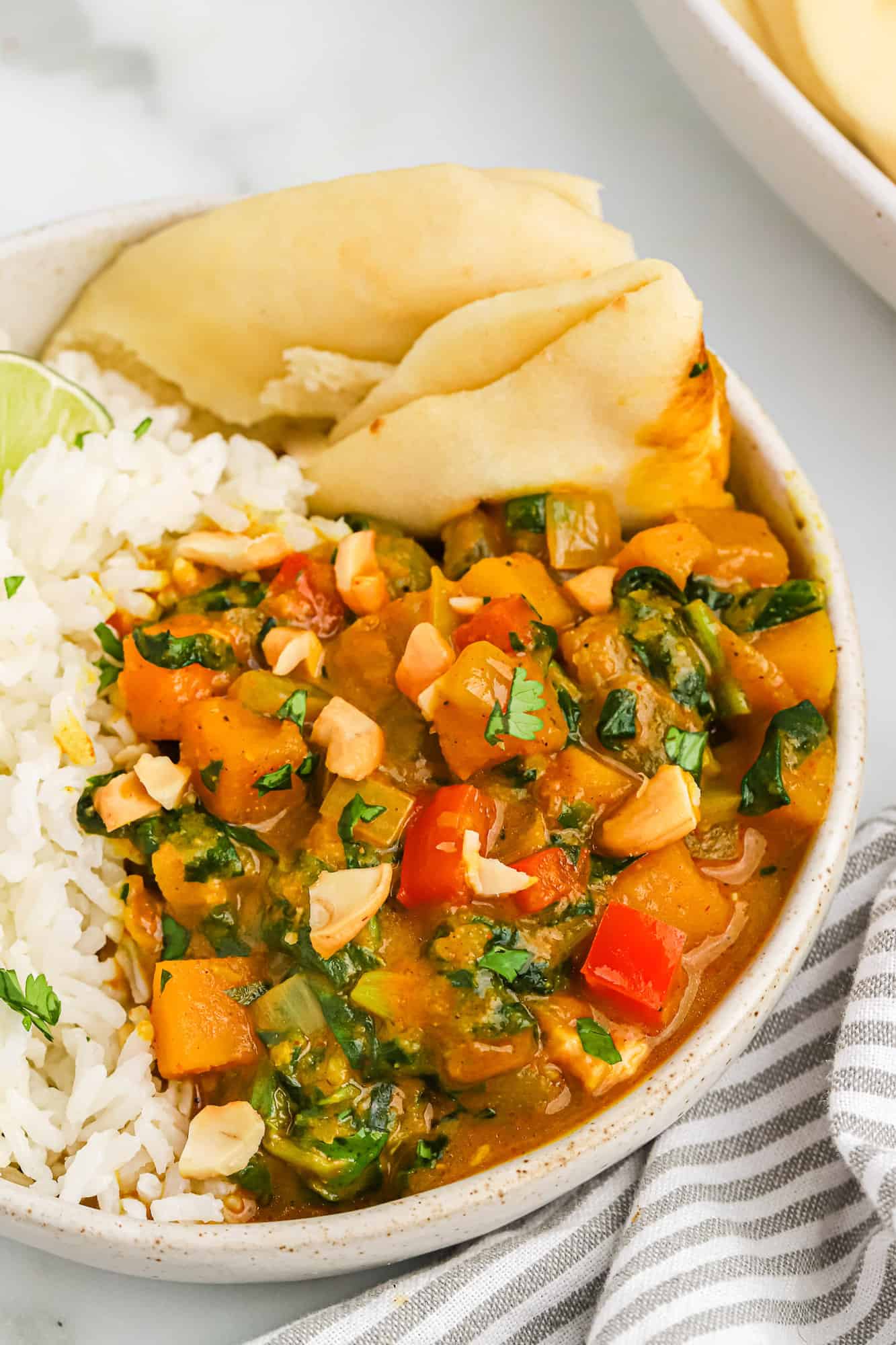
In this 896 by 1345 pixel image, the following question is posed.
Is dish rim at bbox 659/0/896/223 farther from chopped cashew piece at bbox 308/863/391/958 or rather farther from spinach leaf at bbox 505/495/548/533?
chopped cashew piece at bbox 308/863/391/958

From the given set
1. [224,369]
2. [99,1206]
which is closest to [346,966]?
[99,1206]

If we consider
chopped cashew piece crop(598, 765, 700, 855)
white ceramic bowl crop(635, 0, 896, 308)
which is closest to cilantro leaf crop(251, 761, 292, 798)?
chopped cashew piece crop(598, 765, 700, 855)

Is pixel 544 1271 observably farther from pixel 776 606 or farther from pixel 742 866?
pixel 776 606

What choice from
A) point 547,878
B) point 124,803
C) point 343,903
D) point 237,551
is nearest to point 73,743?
point 124,803

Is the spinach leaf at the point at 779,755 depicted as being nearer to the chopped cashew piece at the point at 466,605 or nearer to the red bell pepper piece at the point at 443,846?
the red bell pepper piece at the point at 443,846

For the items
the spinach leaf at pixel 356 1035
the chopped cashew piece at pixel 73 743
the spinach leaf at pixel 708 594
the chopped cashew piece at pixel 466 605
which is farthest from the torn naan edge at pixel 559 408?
the spinach leaf at pixel 356 1035
